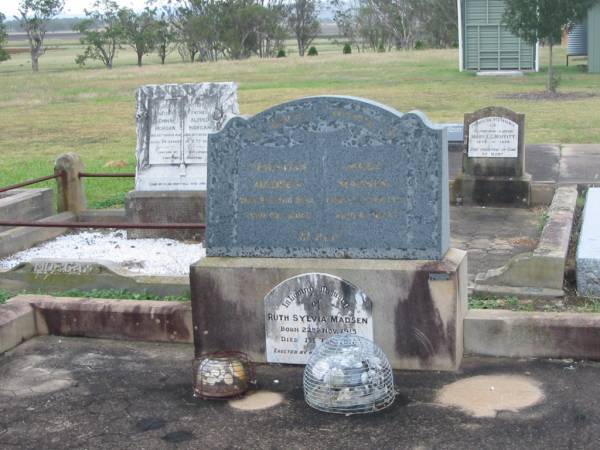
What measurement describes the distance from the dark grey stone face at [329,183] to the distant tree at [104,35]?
195ft

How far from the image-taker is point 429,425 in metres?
4.59

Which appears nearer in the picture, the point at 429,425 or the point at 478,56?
the point at 429,425

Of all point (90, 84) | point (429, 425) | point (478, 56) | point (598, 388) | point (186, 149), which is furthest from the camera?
point (90, 84)

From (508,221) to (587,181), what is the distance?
2.16 m

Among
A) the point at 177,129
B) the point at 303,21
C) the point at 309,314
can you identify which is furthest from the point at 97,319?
the point at 303,21

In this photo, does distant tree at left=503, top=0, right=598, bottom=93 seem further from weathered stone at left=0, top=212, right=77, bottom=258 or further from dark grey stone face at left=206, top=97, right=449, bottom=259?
dark grey stone face at left=206, top=97, right=449, bottom=259

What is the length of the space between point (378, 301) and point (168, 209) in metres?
5.42

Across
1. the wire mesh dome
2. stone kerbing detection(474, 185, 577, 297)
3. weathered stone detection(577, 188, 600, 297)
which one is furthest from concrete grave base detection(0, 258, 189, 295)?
weathered stone detection(577, 188, 600, 297)

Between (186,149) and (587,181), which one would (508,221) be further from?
(186,149)

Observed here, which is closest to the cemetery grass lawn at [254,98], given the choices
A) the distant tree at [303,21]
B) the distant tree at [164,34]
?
the distant tree at [164,34]

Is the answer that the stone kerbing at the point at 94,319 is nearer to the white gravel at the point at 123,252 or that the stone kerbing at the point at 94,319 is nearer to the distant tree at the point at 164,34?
the white gravel at the point at 123,252

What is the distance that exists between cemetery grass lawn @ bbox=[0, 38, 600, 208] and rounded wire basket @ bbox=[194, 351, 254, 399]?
7.66 metres

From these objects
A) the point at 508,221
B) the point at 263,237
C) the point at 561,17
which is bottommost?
the point at 508,221

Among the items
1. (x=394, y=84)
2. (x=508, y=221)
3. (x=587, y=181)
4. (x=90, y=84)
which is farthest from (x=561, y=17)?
(x=90, y=84)
